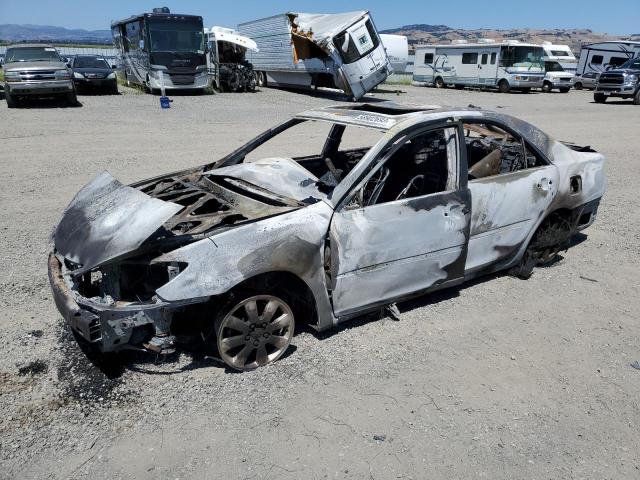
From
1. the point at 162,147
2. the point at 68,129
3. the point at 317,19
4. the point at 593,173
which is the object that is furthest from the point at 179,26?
the point at 593,173

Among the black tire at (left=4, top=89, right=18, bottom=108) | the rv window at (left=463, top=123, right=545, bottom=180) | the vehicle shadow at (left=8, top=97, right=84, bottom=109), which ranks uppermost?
the rv window at (left=463, top=123, right=545, bottom=180)

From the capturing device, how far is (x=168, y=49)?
20.1m

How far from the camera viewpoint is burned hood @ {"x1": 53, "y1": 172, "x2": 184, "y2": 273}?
3.20 m

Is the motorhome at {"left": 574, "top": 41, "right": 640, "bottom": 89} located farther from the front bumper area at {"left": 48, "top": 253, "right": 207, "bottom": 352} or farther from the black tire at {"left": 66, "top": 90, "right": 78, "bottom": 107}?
the front bumper area at {"left": 48, "top": 253, "right": 207, "bottom": 352}

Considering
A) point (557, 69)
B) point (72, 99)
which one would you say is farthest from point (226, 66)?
point (557, 69)

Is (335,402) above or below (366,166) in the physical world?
below

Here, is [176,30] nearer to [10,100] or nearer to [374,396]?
[10,100]

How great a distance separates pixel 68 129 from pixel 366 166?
37.4 ft

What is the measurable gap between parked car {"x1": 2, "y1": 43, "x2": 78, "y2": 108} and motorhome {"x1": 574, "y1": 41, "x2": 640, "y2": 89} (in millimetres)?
27001

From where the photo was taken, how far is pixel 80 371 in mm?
3539

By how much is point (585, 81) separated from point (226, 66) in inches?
874

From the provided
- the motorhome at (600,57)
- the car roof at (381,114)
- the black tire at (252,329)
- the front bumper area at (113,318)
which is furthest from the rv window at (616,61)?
the front bumper area at (113,318)

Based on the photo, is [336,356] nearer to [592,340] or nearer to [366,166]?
[366,166]

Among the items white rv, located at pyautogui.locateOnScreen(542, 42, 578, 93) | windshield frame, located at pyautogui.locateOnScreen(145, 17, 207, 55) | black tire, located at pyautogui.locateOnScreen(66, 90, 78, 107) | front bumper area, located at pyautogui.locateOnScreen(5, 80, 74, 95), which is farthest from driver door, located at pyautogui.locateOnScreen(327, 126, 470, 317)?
white rv, located at pyautogui.locateOnScreen(542, 42, 578, 93)
